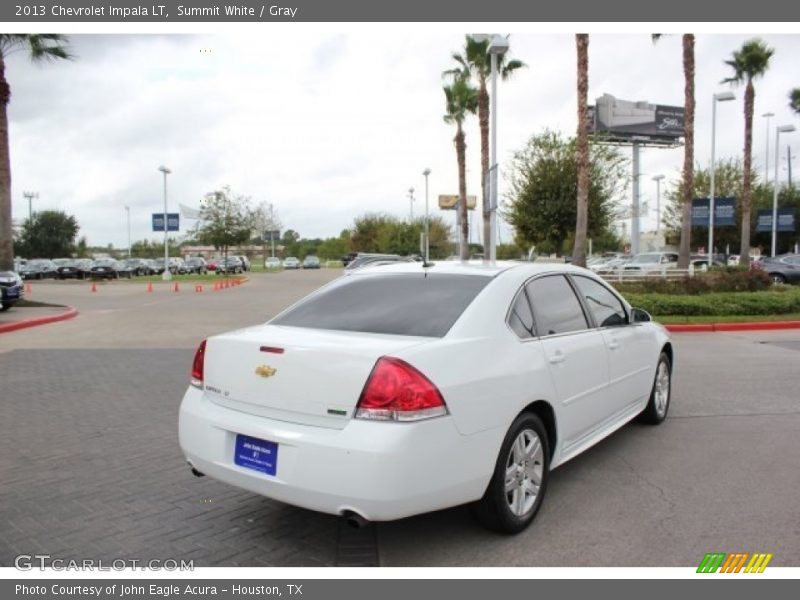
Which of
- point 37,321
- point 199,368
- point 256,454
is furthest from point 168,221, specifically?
point 256,454

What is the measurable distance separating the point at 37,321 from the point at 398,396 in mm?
15619

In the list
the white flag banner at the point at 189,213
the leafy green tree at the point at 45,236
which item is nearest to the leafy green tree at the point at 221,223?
the white flag banner at the point at 189,213

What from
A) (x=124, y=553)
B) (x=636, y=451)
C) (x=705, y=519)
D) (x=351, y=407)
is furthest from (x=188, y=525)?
(x=636, y=451)

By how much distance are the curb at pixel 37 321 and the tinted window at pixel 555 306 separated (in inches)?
551

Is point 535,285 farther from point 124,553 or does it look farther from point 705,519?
point 124,553

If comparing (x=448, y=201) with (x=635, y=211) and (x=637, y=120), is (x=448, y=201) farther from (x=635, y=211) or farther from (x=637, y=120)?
(x=635, y=211)

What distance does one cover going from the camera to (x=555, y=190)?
2938 centimetres

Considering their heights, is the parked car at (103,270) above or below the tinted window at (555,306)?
below

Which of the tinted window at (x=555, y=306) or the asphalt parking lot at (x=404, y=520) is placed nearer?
the asphalt parking lot at (x=404, y=520)

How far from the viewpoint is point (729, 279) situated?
62.5 ft

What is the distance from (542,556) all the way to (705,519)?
4.01 ft

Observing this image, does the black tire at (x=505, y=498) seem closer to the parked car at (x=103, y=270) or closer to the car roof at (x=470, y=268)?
the car roof at (x=470, y=268)

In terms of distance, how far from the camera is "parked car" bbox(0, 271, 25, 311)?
57.5 feet

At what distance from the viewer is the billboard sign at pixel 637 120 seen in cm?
6250
